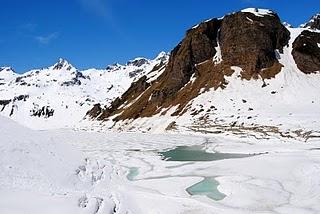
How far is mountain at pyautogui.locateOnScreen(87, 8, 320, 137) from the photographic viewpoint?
294ft

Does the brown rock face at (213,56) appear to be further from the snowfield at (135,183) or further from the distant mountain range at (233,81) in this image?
the snowfield at (135,183)

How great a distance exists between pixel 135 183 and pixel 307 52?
100813mm

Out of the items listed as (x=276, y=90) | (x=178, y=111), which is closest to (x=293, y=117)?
(x=276, y=90)

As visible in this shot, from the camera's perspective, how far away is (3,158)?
22.0 m

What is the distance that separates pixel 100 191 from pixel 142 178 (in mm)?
6031

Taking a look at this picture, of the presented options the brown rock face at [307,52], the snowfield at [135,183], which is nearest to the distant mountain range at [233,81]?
the brown rock face at [307,52]

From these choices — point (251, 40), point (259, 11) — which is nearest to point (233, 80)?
point (251, 40)

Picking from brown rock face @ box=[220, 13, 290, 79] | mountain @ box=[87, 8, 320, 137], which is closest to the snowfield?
mountain @ box=[87, 8, 320, 137]

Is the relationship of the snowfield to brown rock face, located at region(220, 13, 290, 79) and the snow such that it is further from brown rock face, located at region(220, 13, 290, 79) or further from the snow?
the snow

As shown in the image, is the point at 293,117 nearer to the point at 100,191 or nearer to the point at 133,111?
the point at 100,191

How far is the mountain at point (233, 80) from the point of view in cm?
8950

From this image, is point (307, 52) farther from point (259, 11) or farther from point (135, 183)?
point (135, 183)

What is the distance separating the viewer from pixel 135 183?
85.5ft

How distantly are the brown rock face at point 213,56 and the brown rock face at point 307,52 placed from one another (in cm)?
520
